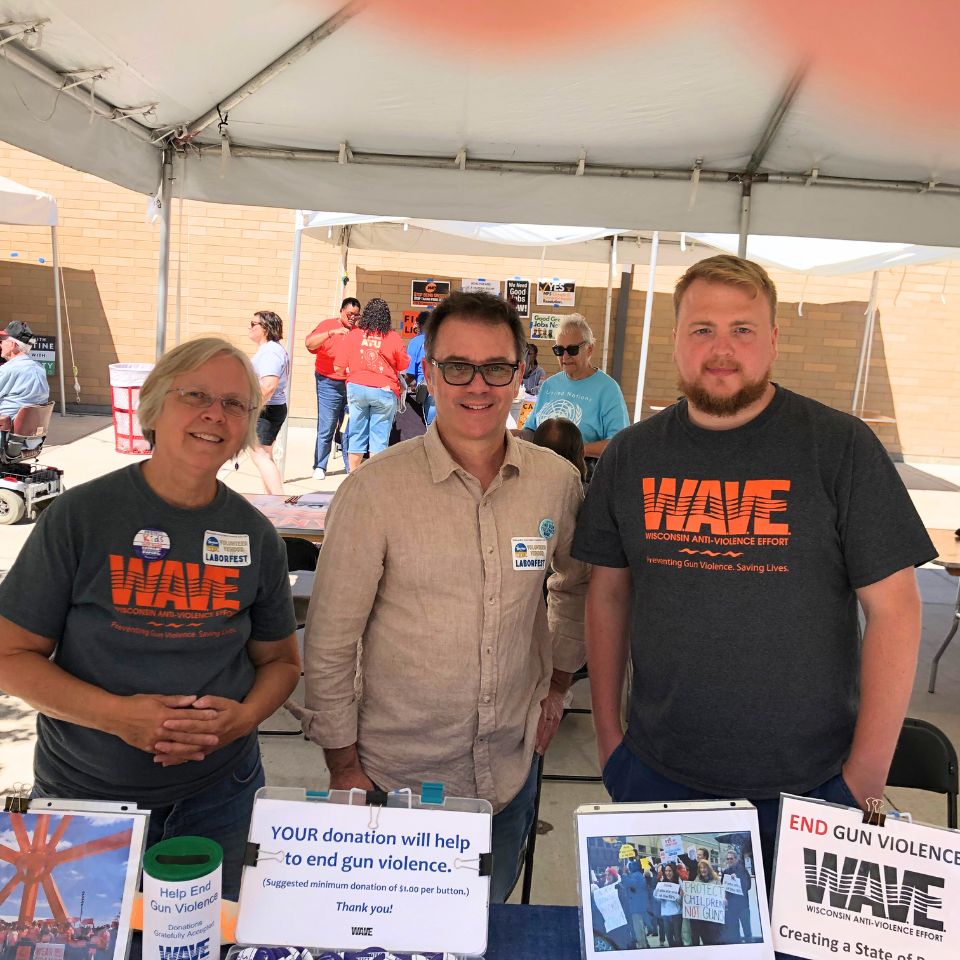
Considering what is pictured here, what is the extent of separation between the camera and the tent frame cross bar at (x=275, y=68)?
111 inches

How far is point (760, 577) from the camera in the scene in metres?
1.46

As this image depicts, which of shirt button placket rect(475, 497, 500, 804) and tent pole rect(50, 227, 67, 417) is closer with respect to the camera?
shirt button placket rect(475, 497, 500, 804)

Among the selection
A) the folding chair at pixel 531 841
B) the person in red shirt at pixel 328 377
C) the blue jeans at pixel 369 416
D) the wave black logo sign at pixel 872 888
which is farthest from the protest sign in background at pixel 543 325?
the wave black logo sign at pixel 872 888

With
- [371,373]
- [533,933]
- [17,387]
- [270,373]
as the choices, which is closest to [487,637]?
[533,933]

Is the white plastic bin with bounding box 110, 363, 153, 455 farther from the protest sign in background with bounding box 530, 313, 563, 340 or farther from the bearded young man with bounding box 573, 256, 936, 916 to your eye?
the bearded young man with bounding box 573, 256, 936, 916

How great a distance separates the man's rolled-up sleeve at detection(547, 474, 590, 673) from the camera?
1.79m

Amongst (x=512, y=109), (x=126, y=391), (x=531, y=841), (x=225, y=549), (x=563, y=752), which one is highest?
(x=512, y=109)

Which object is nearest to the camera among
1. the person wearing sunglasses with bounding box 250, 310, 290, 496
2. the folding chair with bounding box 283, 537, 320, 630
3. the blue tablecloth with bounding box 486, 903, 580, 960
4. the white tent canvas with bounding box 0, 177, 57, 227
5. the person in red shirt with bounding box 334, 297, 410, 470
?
the blue tablecloth with bounding box 486, 903, 580, 960

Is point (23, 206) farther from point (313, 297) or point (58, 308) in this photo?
point (313, 297)

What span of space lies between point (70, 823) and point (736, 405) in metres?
1.27

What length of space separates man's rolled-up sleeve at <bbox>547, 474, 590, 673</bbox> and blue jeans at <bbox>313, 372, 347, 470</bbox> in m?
6.66

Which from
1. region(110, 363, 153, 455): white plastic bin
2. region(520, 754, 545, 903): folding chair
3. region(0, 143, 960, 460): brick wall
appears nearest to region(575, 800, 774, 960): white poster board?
region(520, 754, 545, 903): folding chair

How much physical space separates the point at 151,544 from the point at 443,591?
0.57m

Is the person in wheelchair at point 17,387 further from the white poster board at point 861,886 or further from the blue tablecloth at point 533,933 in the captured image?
the white poster board at point 861,886
